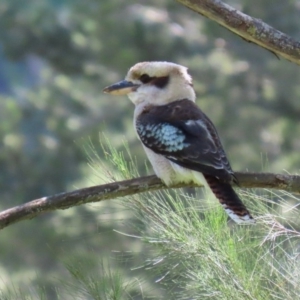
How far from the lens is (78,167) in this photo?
→ 7082 mm

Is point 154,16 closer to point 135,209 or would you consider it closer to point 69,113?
point 69,113

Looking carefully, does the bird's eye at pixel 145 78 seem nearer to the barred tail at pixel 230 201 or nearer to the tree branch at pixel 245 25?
the barred tail at pixel 230 201

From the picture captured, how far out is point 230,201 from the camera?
78.7 inches

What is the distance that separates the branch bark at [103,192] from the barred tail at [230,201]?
45 millimetres

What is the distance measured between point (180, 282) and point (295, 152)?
6.00 meters

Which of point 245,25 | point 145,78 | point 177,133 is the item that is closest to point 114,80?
point 145,78

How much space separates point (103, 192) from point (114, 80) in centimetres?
601

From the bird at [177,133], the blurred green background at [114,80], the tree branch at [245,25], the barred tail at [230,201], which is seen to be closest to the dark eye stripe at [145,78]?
the bird at [177,133]

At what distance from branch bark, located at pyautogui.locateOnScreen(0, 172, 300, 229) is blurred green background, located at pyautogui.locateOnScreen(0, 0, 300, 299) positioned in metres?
5.10

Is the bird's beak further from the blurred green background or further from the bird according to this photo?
the blurred green background

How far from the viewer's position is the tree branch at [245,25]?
1.97 metres

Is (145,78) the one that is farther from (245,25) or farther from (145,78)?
(245,25)

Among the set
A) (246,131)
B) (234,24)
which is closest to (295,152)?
(246,131)

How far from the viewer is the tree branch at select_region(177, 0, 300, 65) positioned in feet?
6.48
